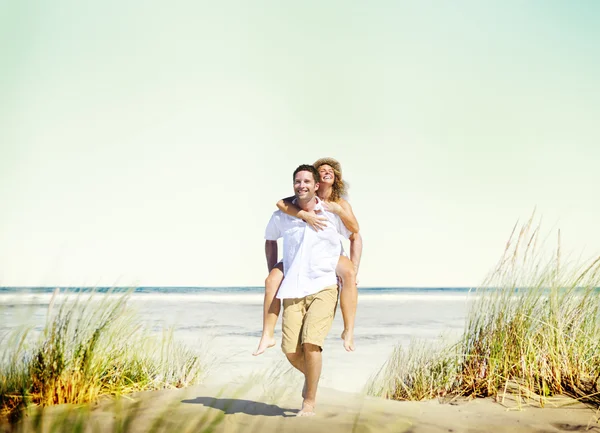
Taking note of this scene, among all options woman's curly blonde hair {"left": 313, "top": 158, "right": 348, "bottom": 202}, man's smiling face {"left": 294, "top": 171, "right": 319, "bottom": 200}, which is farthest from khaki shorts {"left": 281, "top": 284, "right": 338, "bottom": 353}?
woman's curly blonde hair {"left": 313, "top": 158, "right": 348, "bottom": 202}

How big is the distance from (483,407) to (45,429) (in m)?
2.99

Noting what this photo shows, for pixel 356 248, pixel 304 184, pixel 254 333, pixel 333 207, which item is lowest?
pixel 254 333

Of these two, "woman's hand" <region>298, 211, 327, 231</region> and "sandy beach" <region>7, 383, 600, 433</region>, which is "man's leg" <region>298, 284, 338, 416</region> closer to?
"sandy beach" <region>7, 383, 600, 433</region>

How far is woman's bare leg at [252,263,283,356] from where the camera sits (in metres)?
4.10

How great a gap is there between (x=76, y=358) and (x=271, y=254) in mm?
1571

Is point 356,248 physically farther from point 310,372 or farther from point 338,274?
point 310,372

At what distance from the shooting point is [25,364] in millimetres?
4168

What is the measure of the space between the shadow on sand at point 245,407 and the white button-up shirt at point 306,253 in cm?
88

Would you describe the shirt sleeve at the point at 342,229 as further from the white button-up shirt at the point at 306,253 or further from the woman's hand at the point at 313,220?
the woman's hand at the point at 313,220

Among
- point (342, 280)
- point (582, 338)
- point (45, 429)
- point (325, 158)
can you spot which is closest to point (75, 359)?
point (45, 429)

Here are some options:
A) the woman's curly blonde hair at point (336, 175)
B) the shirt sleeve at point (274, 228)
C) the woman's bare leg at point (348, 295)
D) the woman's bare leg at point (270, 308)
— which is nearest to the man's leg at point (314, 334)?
the woman's bare leg at point (348, 295)

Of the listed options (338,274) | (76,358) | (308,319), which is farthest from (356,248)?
(76,358)

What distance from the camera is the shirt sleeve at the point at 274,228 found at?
4258mm

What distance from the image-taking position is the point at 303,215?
409 centimetres
